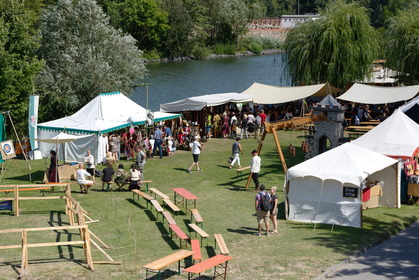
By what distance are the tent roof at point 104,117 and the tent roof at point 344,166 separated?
11.1 meters

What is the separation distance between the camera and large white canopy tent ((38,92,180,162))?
25.7 m

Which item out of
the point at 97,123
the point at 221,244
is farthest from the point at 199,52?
the point at 221,244

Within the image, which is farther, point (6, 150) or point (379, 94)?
point (379, 94)

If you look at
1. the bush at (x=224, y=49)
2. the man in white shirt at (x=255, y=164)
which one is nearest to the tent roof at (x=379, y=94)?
the man in white shirt at (x=255, y=164)

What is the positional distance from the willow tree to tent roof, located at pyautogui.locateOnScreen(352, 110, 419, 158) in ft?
49.6

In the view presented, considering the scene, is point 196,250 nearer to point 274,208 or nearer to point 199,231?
point 199,231

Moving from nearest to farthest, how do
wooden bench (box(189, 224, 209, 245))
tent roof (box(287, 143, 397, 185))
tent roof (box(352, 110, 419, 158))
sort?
wooden bench (box(189, 224, 209, 245))
tent roof (box(287, 143, 397, 185))
tent roof (box(352, 110, 419, 158))

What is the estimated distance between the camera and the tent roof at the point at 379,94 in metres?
29.9

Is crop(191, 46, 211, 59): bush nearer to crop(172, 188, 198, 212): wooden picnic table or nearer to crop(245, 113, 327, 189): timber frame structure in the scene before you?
crop(245, 113, 327, 189): timber frame structure

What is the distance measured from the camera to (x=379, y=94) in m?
31.1

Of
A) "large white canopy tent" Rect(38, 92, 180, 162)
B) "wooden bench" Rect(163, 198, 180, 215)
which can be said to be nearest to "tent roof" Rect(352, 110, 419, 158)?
"wooden bench" Rect(163, 198, 180, 215)

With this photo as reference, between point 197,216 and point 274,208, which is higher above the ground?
point 274,208

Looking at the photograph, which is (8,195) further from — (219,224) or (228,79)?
(228,79)

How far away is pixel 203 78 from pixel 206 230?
53.7 meters
